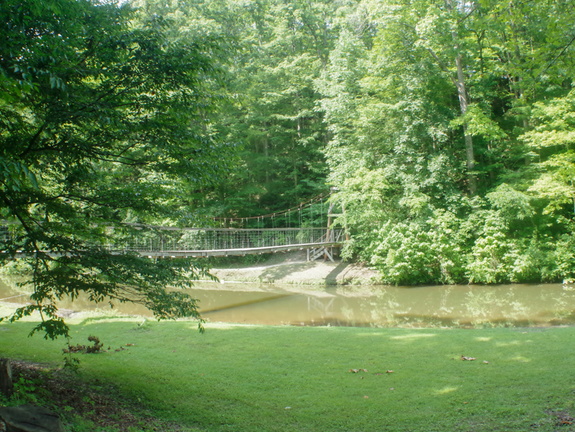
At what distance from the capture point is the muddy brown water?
770 centimetres

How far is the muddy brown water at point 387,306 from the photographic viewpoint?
25.3 ft

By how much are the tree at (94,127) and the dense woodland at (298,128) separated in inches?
0.6

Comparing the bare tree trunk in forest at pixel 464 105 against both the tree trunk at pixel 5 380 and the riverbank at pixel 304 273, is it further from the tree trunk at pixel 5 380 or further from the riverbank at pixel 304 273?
the tree trunk at pixel 5 380

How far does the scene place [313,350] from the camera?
4520 millimetres

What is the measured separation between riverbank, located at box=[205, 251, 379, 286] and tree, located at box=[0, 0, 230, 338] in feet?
34.6

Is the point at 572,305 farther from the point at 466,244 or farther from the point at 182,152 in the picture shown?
the point at 182,152

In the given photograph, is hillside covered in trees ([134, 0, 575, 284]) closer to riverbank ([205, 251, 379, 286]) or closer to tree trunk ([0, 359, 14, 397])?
riverbank ([205, 251, 379, 286])

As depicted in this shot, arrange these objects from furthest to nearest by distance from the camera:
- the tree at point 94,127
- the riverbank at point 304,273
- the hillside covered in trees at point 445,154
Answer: the riverbank at point 304,273 → the hillside covered in trees at point 445,154 → the tree at point 94,127

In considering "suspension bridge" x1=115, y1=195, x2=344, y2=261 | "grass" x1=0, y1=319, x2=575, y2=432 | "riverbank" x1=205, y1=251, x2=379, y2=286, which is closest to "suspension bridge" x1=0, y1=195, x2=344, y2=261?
"suspension bridge" x1=115, y1=195, x2=344, y2=261

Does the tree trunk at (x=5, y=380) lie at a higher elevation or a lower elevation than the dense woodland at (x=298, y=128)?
lower

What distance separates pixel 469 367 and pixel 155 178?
3.34 m

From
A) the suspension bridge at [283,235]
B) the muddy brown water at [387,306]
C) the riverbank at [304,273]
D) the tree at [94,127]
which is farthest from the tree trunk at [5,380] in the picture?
the riverbank at [304,273]

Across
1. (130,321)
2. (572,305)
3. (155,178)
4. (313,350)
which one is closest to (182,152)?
(155,178)

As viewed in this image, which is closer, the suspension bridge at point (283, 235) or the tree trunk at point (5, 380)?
the tree trunk at point (5, 380)
